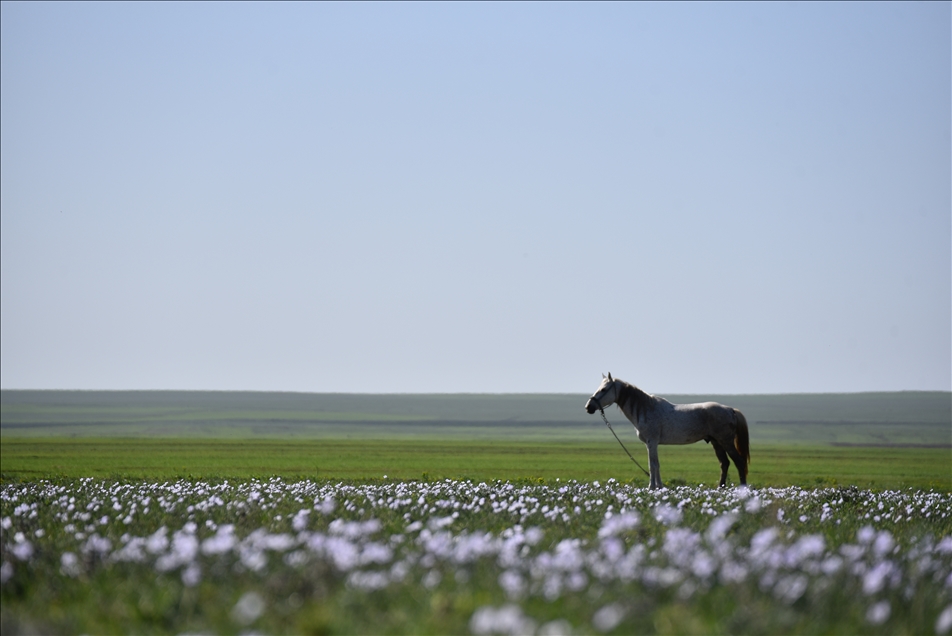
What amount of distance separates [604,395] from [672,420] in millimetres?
1840

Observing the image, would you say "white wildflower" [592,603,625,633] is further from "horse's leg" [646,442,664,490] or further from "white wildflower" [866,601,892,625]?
"horse's leg" [646,442,664,490]

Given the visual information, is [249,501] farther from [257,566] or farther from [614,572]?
[614,572]

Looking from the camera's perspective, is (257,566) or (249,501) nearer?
(257,566)

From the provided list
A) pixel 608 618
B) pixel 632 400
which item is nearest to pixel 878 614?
pixel 608 618

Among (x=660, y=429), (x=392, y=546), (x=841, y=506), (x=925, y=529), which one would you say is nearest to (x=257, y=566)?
(x=392, y=546)

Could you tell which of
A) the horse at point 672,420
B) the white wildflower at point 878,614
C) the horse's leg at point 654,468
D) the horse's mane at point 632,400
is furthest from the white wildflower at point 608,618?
the horse's mane at point 632,400

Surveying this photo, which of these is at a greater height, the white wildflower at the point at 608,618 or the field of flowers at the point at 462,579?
the white wildflower at the point at 608,618

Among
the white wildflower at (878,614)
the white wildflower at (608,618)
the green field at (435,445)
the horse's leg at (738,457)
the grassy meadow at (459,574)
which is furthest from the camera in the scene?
the green field at (435,445)

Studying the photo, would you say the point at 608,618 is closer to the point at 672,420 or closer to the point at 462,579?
the point at 462,579

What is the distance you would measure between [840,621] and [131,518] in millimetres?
8314

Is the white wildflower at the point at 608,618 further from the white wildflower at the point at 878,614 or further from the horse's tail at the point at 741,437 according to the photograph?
the horse's tail at the point at 741,437

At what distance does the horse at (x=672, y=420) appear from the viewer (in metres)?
21.3

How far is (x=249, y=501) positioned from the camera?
1273 centimetres

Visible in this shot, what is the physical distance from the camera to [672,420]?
70.8ft
